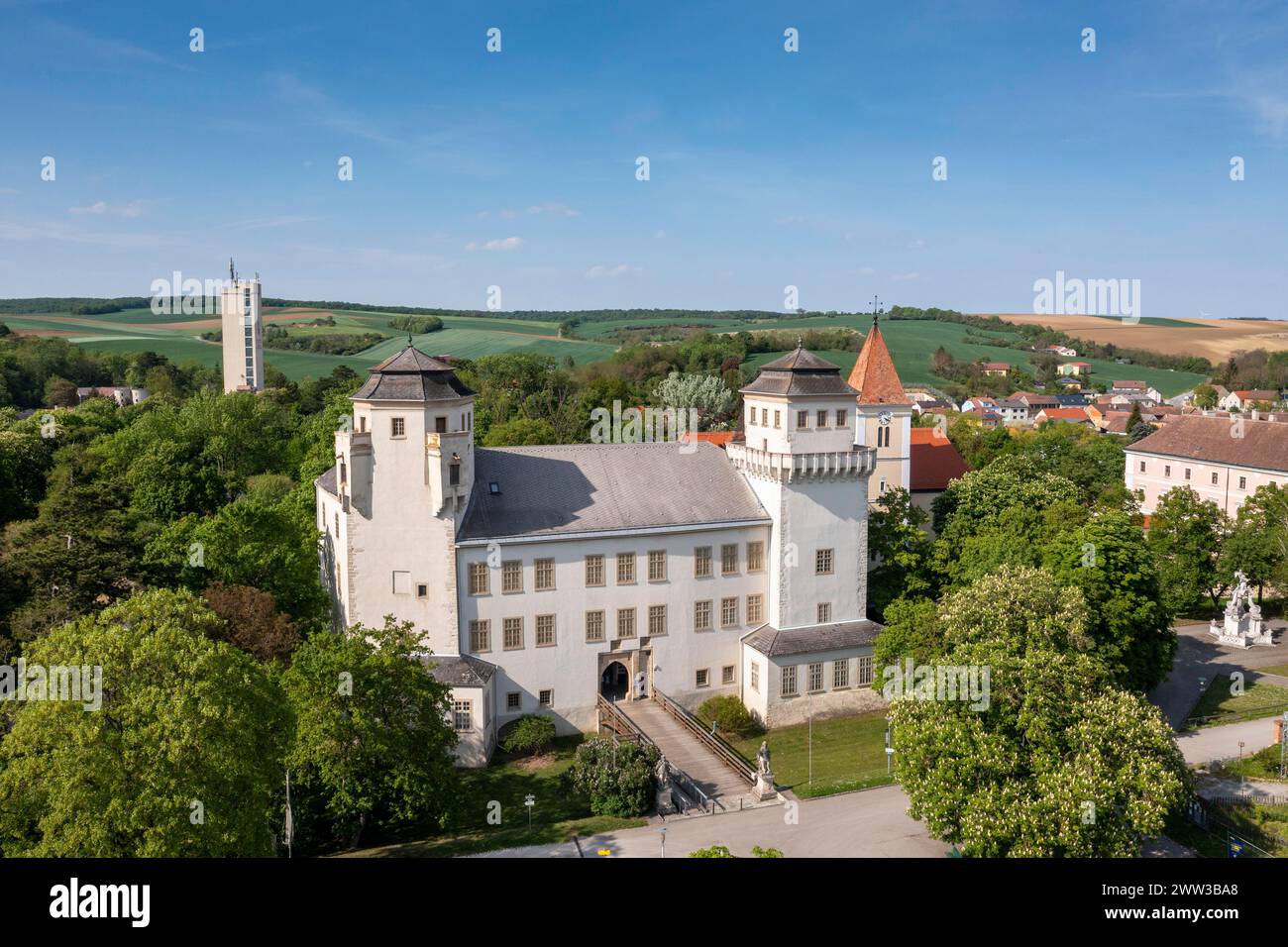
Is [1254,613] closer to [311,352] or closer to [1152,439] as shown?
[1152,439]

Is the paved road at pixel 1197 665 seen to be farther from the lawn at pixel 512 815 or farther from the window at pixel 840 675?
the lawn at pixel 512 815

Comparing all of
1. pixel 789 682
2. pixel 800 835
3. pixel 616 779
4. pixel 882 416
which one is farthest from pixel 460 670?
pixel 882 416

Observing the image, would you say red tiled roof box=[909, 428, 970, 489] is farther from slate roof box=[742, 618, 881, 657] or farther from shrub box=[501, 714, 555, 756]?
shrub box=[501, 714, 555, 756]

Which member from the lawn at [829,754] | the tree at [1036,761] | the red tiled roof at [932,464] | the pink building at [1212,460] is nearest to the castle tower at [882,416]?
the red tiled roof at [932,464]

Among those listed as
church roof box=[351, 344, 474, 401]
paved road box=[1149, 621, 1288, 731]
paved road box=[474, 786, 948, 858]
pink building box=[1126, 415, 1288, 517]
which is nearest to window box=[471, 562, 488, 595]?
church roof box=[351, 344, 474, 401]

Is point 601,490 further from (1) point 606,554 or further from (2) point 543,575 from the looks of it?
(2) point 543,575

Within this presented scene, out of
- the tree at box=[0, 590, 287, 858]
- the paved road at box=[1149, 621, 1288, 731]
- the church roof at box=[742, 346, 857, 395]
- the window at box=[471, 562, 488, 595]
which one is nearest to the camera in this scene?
the tree at box=[0, 590, 287, 858]
